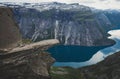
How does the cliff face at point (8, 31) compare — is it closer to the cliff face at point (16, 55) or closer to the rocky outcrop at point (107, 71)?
the cliff face at point (16, 55)

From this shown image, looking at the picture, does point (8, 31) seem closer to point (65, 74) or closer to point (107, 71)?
point (65, 74)

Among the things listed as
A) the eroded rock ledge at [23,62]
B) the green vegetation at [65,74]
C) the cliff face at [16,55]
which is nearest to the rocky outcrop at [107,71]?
the green vegetation at [65,74]

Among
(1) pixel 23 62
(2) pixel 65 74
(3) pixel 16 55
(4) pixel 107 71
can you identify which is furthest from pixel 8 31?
(4) pixel 107 71

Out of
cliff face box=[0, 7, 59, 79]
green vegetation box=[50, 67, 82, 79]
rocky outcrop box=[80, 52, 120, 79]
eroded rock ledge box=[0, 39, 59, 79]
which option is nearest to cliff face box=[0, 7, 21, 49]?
cliff face box=[0, 7, 59, 79]

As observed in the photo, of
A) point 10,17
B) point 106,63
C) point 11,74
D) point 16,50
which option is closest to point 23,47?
point 16,50

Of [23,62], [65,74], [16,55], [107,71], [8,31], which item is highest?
[8,31]
